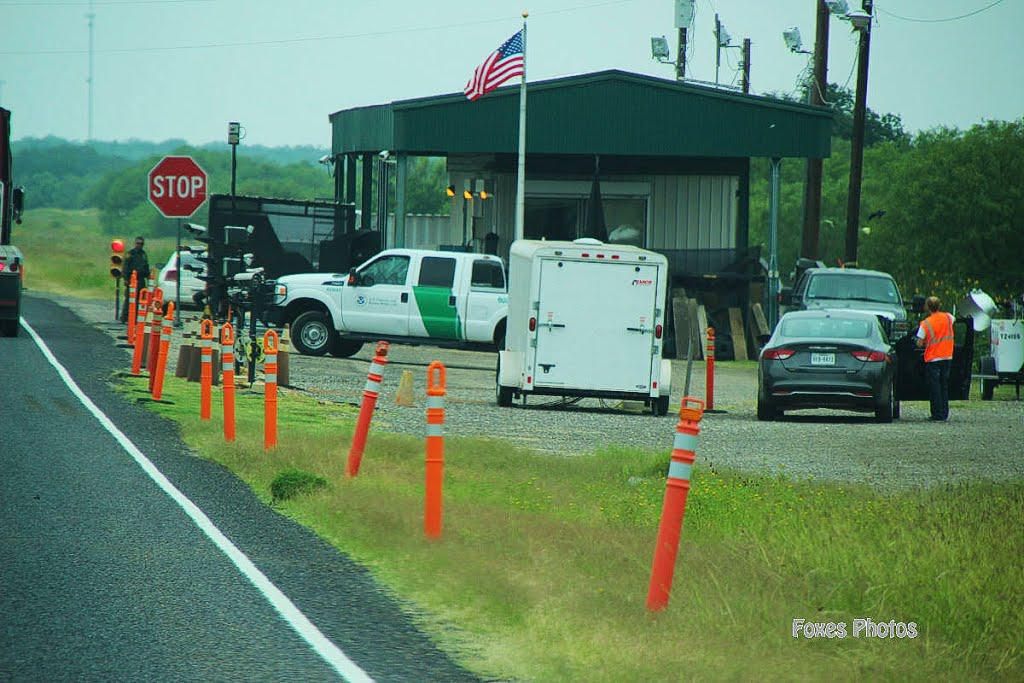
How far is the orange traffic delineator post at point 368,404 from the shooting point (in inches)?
496

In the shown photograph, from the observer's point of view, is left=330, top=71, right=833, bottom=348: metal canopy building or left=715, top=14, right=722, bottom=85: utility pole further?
left=715, top=14, right=722, bottom=85: utility pole

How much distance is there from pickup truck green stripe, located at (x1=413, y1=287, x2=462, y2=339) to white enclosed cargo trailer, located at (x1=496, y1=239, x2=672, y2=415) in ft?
25.6

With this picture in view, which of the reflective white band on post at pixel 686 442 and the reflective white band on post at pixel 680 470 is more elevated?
the reflective white band on post at pixel 686 442

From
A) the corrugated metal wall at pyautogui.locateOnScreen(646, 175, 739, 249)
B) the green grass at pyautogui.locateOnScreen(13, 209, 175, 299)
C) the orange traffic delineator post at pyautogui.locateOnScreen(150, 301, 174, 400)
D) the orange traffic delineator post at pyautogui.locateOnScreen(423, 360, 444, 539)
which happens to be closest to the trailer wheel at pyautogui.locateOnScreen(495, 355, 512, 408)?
the orange traffic delineator post at pyautogui.locateOnScreen(150, 301, 174, 400)

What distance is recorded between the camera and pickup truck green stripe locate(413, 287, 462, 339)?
29141mm

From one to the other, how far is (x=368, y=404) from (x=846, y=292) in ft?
62.5

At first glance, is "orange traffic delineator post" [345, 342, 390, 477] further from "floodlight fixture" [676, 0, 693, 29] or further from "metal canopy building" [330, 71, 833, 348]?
"floodlight fixture" [676, 0, 693, 29]

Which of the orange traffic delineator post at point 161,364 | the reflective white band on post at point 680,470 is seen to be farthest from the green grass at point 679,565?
the orange traffic delineator post at point 161,364

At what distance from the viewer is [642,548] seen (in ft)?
33.0

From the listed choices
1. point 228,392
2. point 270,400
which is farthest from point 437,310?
point 270,400

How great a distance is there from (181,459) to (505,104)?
77.8 feet

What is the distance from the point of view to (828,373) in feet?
68.8

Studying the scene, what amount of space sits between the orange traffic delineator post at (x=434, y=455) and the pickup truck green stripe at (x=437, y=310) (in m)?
18.5

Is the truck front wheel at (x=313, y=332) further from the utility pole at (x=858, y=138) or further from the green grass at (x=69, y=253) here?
the utility pole at (x=858, y=138)
